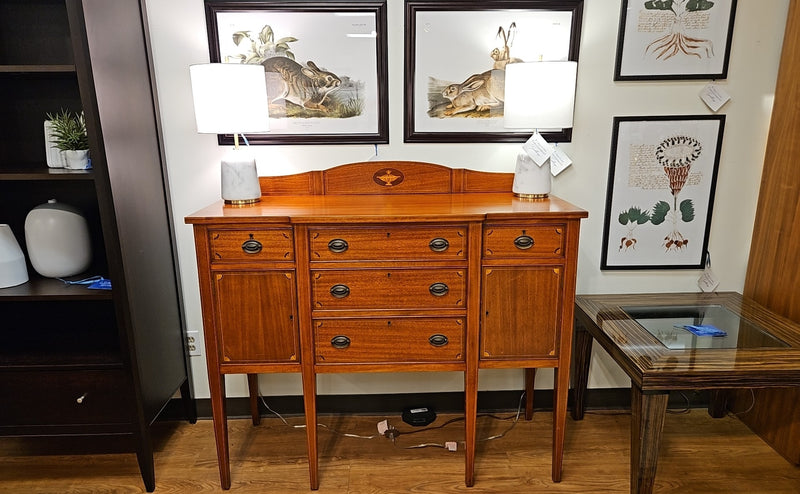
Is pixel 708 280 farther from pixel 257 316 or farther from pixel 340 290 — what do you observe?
pixel 257 316

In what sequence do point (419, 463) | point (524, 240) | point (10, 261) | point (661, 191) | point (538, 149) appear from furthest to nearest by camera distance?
1. point (661, 191)
2. point (419, 463)
3. point (538, 149)
4. point (10, 261)
5. point (524, 240)

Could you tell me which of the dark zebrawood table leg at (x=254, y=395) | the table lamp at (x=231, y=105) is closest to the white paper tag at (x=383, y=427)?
the dark zebrawood table leg at (x=254, y=395)

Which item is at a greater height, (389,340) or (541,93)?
(541,93)

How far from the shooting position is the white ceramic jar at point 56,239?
1.74m

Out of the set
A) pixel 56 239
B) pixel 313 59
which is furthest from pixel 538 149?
pixel 56 239

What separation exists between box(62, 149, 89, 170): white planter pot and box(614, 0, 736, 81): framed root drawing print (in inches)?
76.1

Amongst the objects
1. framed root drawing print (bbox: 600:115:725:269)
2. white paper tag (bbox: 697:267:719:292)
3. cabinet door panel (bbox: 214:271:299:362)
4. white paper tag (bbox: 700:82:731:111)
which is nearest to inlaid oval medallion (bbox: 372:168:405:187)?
cabinet door panel (bbox: 214:271:299:362)

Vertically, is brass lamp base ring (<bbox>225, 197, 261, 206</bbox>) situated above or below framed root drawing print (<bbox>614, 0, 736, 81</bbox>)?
below

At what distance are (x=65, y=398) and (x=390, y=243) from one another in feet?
4.18

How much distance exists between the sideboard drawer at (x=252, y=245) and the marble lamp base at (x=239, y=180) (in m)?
0.22

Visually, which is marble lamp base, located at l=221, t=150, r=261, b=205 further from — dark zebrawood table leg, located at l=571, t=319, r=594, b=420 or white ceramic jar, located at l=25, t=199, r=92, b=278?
dark zebrawood table leg, located at l=571, t=319, r=594, b=420

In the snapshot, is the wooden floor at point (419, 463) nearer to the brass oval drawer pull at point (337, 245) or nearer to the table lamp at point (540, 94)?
the brass oval drawer pull at point (337, 245)

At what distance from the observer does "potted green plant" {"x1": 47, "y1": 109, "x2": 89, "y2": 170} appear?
5.52 feet

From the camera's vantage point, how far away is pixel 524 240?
161cm
